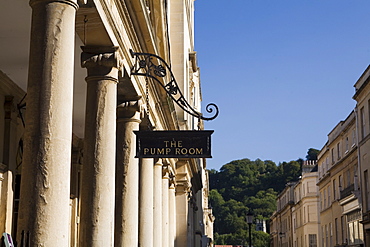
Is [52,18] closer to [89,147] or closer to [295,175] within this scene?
[89,147]

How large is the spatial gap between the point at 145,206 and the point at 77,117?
432 cm

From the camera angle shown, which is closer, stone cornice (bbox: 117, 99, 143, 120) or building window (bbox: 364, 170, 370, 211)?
stone cornice (bbox: 117, 99, 143, 120)

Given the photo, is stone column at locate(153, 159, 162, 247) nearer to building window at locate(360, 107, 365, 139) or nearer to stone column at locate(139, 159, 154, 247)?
stone column at locate(139, 159, 154, 247)

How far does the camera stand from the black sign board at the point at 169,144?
38.6 feet

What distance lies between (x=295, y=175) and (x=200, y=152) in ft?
596

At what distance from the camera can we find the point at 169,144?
11.8 metres

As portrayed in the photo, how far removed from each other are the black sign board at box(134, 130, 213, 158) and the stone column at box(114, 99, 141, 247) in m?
2.33

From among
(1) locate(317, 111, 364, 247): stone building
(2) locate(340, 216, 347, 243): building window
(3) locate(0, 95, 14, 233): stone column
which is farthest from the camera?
(2) locate(340, 216, 347, 243): building window

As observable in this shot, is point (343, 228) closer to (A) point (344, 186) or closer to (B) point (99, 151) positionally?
(A) point (344, 186)

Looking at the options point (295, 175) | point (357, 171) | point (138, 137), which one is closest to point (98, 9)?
point (138, 137)

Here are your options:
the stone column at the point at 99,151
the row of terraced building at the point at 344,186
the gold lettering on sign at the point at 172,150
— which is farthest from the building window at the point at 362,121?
the stone column at the point at 99,151

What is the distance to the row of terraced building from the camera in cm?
4119

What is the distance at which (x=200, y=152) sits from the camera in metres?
11.9

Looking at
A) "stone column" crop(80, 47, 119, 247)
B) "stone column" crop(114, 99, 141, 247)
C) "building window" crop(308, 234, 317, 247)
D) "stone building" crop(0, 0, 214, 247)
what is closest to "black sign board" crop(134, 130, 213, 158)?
"stone building" crop(0, 0, 214, 247)
